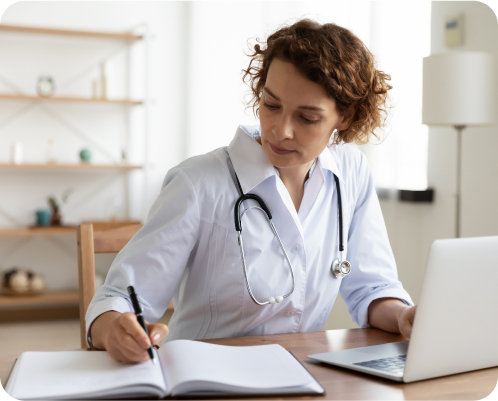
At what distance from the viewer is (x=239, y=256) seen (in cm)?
121

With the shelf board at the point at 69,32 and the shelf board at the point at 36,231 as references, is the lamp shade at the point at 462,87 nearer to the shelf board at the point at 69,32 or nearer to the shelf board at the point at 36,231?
the shelf board at the point at 69,32

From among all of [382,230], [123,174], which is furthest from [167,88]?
[382,230]

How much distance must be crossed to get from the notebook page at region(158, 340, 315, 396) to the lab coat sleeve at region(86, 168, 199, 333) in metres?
0.21

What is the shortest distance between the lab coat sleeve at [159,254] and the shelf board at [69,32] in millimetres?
3054

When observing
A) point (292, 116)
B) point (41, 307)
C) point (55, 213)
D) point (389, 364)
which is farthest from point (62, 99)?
point (389, 364)

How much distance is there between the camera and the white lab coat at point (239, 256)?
1.15m

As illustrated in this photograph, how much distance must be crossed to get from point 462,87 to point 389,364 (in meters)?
1.45

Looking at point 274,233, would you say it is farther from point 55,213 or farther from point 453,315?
point 55,213

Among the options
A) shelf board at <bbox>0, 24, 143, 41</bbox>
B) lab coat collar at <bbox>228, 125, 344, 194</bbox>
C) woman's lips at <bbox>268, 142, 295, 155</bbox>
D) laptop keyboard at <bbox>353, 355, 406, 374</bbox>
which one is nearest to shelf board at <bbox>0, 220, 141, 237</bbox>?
shelf board at <bbox>0, 24, 143, 41</bbox>

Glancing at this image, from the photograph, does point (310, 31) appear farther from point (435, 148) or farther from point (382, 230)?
point (435, 148)

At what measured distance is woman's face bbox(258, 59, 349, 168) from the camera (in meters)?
1.17

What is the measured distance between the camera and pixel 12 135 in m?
3.93

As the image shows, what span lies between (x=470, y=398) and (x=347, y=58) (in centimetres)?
73

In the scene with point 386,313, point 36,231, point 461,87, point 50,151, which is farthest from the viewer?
point 50,151
